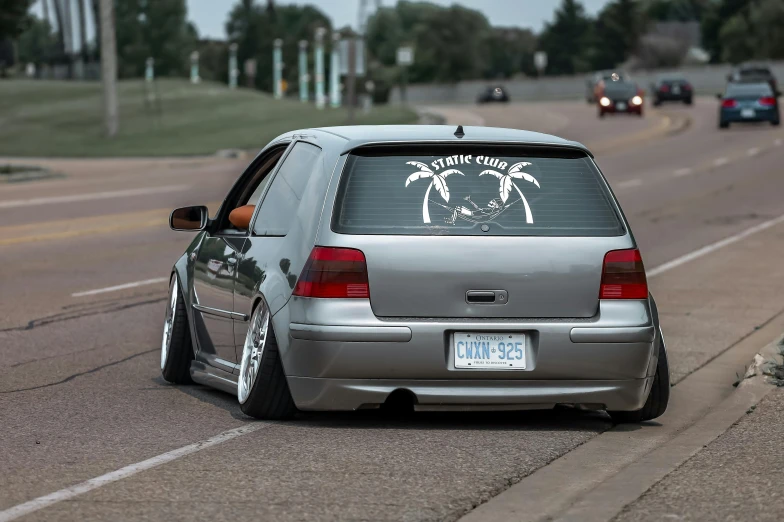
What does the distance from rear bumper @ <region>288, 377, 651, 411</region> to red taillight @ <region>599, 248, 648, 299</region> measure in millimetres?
426

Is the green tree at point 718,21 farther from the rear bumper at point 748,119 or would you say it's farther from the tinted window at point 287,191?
the tinted window at point 287,191

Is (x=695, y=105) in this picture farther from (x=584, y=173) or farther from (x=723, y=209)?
(x=584, y=173)

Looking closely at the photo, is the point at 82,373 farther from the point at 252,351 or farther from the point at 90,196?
the point at 90,196

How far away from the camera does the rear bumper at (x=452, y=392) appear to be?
7.52 metres

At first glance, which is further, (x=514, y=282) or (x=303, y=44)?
(x=303, y=44)

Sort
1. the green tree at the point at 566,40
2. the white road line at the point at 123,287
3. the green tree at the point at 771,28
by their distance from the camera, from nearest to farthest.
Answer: the white road line at the point at 123,287
the green tree at the point at 771,28
the green tree at the point at 566,40

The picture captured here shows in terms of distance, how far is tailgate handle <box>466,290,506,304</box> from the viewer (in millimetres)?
7520

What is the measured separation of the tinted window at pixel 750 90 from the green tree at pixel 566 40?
133851 millimetres

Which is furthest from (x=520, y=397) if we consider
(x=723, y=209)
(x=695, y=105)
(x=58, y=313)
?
(x=695, y=105)

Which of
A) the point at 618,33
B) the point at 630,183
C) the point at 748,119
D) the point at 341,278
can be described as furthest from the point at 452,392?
the point at 618,33

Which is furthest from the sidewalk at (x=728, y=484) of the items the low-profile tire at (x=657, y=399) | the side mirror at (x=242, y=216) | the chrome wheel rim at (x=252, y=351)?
the side mirror at (x=242, y=216)

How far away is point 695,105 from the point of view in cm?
7981

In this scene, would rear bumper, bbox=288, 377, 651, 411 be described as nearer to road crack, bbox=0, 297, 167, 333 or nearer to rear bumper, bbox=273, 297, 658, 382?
rear bumper, bbox=273, 297, 658, 382

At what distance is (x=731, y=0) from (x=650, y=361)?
547 ft
